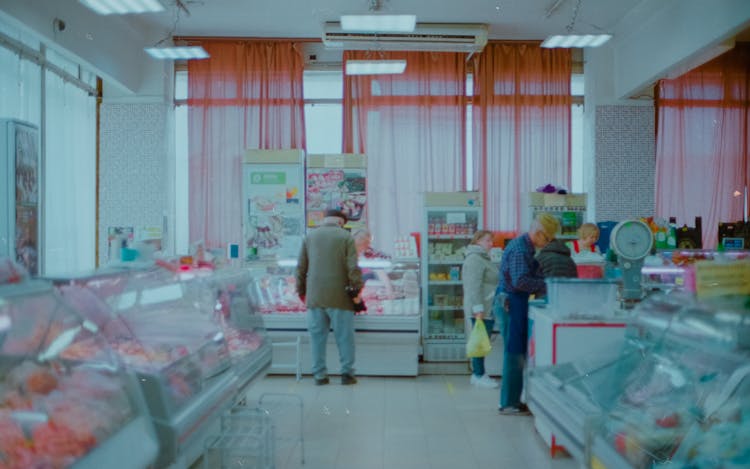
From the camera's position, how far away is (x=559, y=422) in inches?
135

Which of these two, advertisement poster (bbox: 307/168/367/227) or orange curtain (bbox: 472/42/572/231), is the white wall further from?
orange curtain (bbox: 472/42/572/231)

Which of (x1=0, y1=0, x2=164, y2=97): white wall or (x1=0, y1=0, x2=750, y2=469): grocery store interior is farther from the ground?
(x1=0, y1=0, x2=164, y2=97): white wall

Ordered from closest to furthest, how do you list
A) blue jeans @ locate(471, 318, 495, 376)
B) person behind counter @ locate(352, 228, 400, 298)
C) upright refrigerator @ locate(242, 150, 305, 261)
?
blue jeans @ locate(471, 318, 495, 376), person behind counter @ locate(352, 228, 400, 298), upright refrigerator @ locate(242, 150, 305, 261)

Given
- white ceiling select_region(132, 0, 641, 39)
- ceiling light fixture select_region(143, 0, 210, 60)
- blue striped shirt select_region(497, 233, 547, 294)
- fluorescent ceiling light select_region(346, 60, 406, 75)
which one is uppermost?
white ceiling select_region(132, 0, 641, 39)

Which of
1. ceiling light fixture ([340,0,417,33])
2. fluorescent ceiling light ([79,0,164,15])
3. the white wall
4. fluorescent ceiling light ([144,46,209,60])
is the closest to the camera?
fluorescent ceiling light ([79,0,164,15])

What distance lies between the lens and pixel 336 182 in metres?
9.13

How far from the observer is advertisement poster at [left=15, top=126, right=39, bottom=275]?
6008mm

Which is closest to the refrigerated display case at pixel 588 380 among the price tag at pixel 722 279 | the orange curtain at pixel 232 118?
the price tag at pixel 722 279

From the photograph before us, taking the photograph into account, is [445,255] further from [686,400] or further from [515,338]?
[686,400]

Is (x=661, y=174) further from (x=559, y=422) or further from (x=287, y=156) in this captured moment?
(x=559, y=422)

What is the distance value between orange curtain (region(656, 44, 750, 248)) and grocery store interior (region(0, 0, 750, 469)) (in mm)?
35

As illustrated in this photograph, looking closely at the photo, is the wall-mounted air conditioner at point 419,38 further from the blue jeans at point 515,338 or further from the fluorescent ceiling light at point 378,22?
the blue jeans at point 515,338

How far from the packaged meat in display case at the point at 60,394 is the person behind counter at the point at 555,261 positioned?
153 inches

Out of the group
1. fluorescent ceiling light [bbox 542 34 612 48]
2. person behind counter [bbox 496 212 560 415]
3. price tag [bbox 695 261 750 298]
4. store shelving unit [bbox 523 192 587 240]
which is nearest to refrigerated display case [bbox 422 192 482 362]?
store shelving unit [bbox 523 192 587 240]
